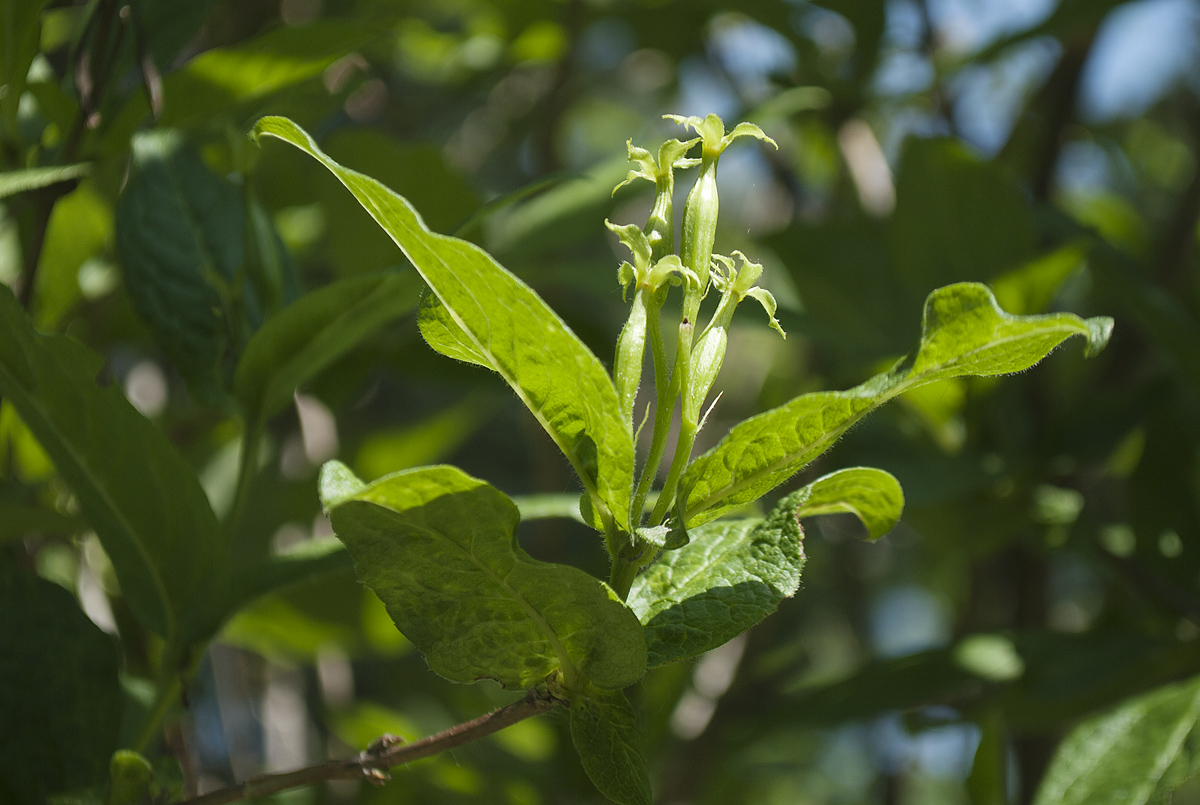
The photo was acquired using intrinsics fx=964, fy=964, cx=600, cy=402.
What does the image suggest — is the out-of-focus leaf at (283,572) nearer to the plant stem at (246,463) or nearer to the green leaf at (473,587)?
the plant stem at (246,463)

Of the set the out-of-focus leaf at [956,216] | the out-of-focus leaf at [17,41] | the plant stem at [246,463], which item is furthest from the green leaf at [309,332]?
the out-of-focus leaf at [956,216]

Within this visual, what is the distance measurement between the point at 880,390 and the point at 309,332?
0.36 m

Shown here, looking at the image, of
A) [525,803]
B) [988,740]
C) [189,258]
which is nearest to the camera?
[189,258]

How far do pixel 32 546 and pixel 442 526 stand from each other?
0.78 metres

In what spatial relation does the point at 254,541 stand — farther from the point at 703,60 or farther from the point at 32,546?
the point at 703,60

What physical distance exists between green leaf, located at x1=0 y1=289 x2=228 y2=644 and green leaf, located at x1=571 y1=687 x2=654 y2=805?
0.90ft

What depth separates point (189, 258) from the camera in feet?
2.23

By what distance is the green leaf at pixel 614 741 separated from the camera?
1.45 feet

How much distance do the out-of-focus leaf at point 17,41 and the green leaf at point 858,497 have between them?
1.89ft

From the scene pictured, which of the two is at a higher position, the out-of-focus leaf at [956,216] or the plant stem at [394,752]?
the plant stem at [394,752]

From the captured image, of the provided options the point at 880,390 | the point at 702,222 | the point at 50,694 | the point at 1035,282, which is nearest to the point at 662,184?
the point at 702,222

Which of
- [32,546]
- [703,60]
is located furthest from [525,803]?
[703,60]

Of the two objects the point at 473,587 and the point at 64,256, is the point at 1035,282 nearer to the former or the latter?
the point at 473,587

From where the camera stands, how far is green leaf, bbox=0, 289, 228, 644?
530 millimetres
